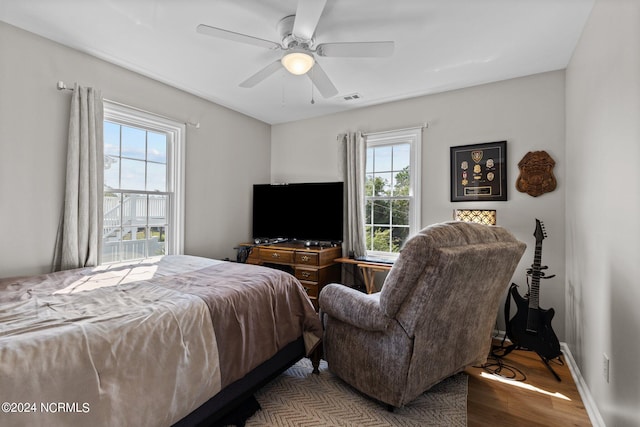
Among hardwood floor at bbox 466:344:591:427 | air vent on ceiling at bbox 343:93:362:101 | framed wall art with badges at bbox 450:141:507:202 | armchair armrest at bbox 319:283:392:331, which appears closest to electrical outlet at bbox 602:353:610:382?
hardwood floor at bbox 466:344:591:427

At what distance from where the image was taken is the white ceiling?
1.95 m

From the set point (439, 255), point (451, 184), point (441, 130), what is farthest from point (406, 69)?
point (439, 255)

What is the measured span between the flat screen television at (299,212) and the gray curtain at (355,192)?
11 cm

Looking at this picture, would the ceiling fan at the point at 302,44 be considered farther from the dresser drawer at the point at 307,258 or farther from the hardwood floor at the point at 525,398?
the hardwood floor at the point at 525,398

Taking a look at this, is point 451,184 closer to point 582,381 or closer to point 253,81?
point 582,381

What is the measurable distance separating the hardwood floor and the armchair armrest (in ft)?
2.69

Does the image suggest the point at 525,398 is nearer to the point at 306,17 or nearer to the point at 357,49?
the point at 357,49

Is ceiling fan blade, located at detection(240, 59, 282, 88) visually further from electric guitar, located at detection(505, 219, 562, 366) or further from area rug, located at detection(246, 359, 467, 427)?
electric guitar, located at detection(505, 219, 562, 366)

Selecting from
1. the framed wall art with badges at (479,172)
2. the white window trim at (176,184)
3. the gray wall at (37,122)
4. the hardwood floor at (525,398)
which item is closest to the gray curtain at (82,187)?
the gray wall at (37,122)

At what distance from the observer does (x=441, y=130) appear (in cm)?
331

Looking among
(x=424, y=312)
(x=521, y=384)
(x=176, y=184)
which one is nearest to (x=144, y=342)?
(x=424, y=312)

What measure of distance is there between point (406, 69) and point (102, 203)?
9.98 ft

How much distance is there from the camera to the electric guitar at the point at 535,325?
2.25 meters

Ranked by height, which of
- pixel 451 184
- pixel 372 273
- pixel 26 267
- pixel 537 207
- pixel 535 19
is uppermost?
pixel 535 19
